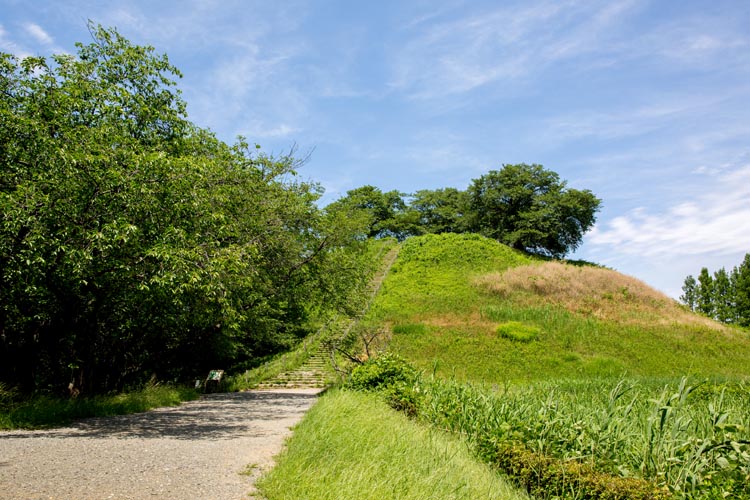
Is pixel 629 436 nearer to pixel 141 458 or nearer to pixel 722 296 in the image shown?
pixel 141 458

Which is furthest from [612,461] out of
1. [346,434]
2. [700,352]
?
[700,352]

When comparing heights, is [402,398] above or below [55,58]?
below

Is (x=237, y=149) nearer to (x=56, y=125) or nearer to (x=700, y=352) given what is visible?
(x=56, y=125)

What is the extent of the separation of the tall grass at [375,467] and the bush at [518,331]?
53.7 feet

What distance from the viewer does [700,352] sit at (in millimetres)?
22250

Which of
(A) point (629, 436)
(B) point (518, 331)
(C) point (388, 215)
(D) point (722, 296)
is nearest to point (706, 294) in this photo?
(D) point (722, 296)

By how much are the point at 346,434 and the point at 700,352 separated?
2243 cm

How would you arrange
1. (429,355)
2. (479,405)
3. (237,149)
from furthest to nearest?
1. (429,355)
2. (237,149)
3. (479,405)

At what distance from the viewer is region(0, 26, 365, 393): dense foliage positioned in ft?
25.2

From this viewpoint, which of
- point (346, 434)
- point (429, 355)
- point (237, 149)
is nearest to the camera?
point (346, 434)

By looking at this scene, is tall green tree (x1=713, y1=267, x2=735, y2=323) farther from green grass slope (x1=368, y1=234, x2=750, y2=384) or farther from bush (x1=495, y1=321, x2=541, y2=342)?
bush (x1=495, y1=321, x2=541, y2=342)

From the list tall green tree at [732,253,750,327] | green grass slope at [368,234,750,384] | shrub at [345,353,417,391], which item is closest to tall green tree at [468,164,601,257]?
green grass slope at [368,234,750,384]

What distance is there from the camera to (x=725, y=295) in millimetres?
52469

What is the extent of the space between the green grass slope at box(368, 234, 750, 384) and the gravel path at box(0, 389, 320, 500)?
10.6m
